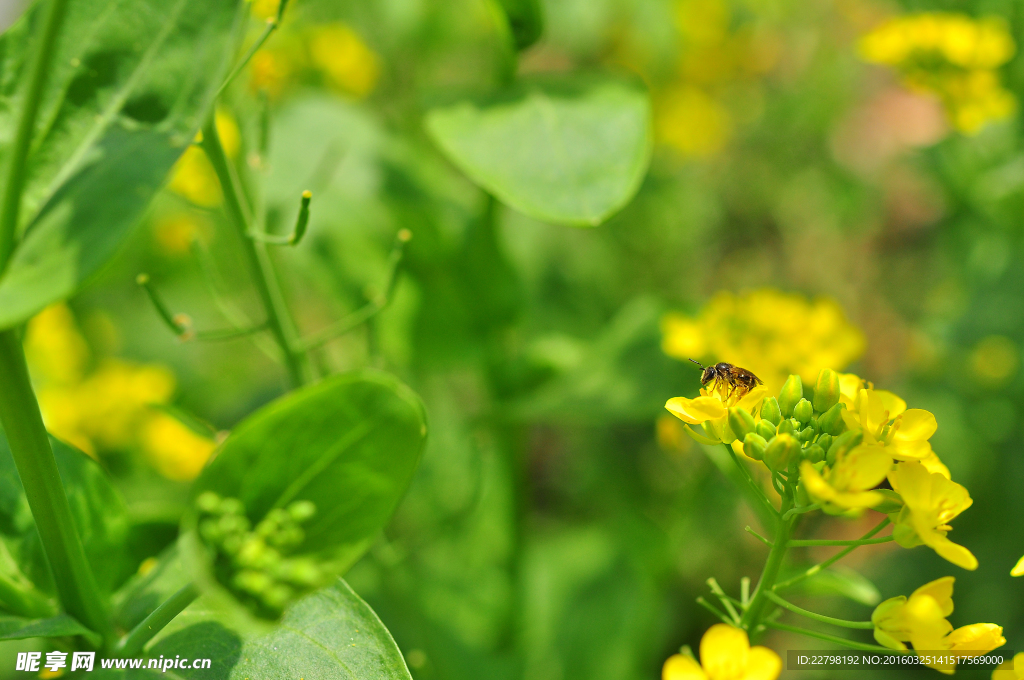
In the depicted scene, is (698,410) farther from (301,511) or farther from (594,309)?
(594,309)

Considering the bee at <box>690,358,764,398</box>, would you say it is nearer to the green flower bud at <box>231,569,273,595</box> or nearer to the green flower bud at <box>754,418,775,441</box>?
the green flower bud at <box>754,418,775,441</box>

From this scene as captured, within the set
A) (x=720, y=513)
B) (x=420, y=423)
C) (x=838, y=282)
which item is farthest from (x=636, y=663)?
(x=838, y=282)

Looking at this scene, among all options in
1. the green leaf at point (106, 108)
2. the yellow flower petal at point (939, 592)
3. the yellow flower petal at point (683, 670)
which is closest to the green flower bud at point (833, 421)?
the yellow flower petal at point (939, 592)

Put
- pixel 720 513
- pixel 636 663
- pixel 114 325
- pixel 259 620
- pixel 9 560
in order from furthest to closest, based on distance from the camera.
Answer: pixel 114 325 < pixel 720 513 < pixel 636 663 < pixel 9 560 < pixel 259 620

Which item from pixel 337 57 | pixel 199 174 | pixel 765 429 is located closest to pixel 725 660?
pixel 765 429

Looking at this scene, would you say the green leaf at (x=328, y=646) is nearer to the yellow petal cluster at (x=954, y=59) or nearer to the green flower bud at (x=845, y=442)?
the green flower bud at (x=845, y=442)

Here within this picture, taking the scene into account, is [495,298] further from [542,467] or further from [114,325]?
[114,325]
